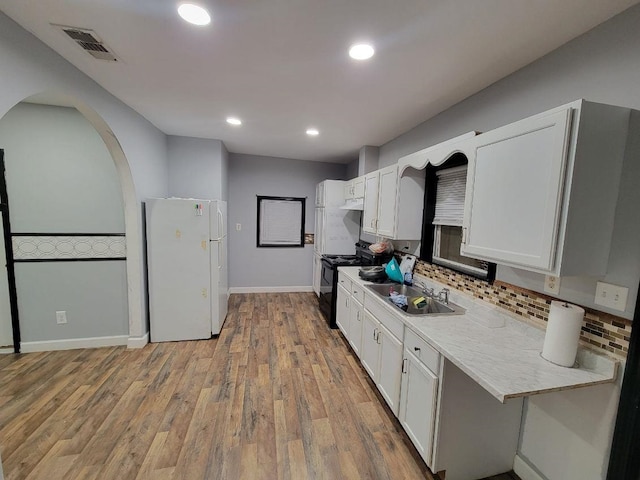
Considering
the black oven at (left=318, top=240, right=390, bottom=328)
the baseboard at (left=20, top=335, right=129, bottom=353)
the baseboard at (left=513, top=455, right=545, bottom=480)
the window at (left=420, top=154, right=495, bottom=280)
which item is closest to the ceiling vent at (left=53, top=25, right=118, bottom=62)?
the window at (left=420, top=154, right=495, bottom=280)

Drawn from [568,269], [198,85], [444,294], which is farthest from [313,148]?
[568,269]

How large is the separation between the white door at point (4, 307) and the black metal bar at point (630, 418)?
4.70 m

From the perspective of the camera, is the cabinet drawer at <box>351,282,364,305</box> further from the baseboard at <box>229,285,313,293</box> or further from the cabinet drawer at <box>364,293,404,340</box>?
the baseboard at <box>229,285,313,293</box>

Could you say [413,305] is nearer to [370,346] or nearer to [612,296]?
[370,346]

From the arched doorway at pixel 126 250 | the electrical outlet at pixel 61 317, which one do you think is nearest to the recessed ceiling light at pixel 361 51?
the arched doorway at pixel 126 250

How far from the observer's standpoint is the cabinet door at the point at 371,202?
3055 mm

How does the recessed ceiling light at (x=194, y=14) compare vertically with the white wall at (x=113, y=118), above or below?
above

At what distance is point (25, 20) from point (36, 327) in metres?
2.82

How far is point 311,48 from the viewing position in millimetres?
1576

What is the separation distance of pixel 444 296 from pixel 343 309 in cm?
131

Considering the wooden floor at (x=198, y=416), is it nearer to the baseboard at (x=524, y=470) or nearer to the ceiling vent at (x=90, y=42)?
the baseboard at (x=524, y=470)

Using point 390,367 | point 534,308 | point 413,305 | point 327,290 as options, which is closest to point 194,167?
point 327,290

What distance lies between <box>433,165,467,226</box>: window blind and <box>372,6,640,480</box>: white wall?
52cm

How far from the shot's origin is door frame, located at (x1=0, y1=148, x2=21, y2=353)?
8.23 ft
